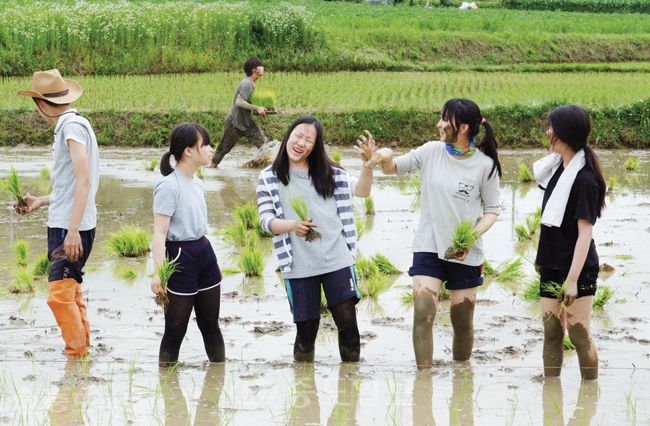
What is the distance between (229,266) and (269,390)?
2474mm

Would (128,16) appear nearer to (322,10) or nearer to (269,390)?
(322,10)

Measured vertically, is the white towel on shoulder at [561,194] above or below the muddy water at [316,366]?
above

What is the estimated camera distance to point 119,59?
57.1 ft

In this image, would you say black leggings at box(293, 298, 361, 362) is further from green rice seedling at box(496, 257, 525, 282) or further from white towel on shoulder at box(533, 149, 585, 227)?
green rice seedling at box(496, 257, 525, 282)

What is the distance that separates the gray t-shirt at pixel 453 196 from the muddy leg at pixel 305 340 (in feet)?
2.13

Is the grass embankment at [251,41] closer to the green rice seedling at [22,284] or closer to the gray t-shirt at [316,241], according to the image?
the green rice seedling at [22,284]

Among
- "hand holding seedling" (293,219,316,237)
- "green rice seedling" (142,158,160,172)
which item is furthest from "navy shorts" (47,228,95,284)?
"green rice seedling" (142,158,160,172)

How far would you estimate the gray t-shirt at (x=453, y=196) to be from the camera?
138 inches

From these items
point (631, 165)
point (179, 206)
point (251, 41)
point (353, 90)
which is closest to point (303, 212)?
point (179, 206)

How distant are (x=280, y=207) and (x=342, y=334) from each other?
71 cm

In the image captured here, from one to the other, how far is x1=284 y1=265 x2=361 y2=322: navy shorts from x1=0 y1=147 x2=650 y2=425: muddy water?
0.30 m

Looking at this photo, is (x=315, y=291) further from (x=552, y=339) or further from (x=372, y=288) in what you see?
(x=372, y=288)

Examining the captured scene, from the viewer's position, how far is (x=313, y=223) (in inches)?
135

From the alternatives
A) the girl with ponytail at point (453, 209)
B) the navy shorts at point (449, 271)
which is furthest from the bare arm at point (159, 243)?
the navy shorts at point (449, 271)
